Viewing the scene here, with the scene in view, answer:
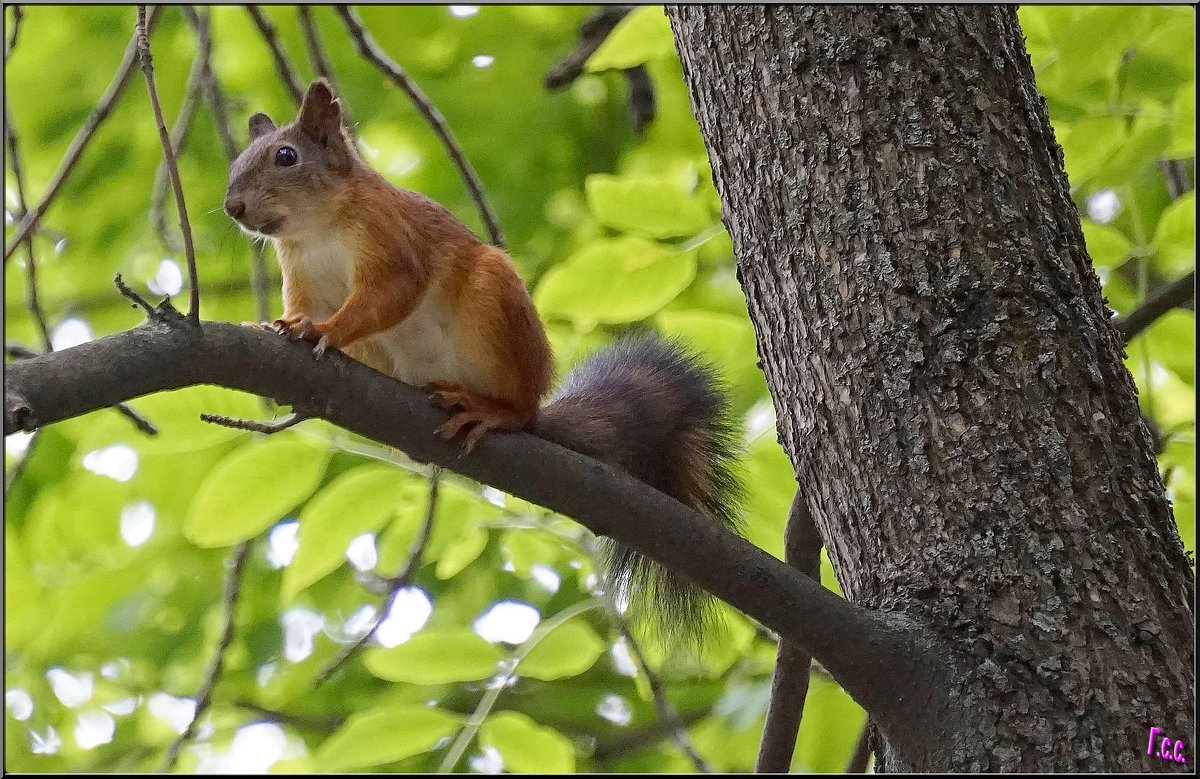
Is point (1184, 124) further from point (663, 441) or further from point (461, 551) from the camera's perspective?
point (461, 551)

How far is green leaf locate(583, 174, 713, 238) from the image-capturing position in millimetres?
2096

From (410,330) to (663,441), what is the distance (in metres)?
0.51

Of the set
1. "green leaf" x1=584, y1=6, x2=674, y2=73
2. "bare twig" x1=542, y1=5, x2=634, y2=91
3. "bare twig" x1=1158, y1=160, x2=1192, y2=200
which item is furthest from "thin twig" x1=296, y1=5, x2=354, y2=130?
"bare twig" x1=1158, y1=160, x2=1192, y2=200

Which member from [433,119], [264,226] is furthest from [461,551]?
[433,119]

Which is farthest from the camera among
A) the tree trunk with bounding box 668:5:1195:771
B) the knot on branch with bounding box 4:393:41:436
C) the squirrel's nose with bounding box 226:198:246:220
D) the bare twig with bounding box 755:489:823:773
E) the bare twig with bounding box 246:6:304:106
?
the bare twig with bounding box 246:6:304:106

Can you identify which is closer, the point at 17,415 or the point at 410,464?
the point at 17,415

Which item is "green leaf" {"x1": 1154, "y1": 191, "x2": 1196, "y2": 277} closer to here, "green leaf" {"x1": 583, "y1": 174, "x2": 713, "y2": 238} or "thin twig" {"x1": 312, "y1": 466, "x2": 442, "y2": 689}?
"green leaf" {"x1": 583, "y1": 174, "x2": 713, "y2": 238}

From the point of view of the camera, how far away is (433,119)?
237 cm

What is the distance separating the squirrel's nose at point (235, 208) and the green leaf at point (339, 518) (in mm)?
522

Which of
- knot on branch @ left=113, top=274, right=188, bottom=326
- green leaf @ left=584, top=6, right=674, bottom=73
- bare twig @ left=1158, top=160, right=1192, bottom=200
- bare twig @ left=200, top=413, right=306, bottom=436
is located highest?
bare twig @ left=1158, top=160, right=1192, bottom=200

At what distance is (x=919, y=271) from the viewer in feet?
4.97

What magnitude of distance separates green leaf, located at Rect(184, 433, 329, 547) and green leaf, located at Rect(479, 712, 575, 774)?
507 mm

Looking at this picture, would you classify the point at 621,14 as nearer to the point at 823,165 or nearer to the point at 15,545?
the point at 823,165

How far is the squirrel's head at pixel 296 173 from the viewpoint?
7.30 ft
